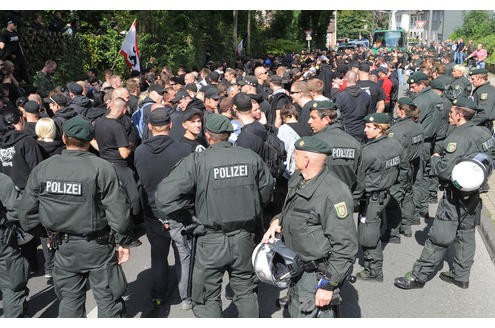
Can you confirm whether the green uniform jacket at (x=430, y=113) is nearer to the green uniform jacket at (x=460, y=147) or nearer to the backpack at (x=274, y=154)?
the green uniform jacket at (x=460, y=147)

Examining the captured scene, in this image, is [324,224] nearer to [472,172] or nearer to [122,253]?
[122,253]

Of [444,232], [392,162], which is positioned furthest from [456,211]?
[392,162]

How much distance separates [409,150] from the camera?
6.51 metres

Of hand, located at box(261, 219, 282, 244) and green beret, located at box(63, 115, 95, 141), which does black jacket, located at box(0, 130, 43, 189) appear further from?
hand, located at box(261, 219, 282, 244)

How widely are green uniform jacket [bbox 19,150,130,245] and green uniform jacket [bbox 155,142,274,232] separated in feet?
1.21

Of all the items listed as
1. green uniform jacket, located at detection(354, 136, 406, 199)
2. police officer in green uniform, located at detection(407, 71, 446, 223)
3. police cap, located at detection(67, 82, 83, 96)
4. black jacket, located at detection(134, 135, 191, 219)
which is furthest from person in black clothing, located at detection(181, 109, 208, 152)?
police officer in green uniform, located at detection(407, 71, 446, 223)

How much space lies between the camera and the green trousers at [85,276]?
12.5ft

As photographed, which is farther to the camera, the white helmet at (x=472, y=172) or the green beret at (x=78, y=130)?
the white helmet at (x=472, y=172)

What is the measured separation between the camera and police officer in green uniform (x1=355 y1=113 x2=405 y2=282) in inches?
209

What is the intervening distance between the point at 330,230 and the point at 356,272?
8.55 feet

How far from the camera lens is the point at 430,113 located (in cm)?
780

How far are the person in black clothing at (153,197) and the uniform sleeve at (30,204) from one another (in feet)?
3.57

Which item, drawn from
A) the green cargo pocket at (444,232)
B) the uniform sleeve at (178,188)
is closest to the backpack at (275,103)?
the green cargo pocket at (444,232)
